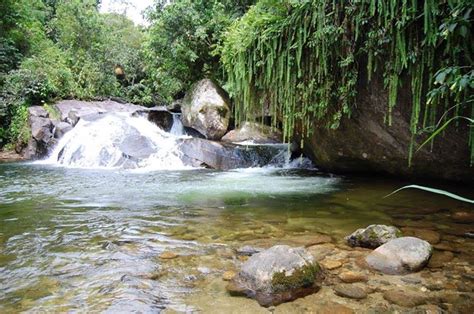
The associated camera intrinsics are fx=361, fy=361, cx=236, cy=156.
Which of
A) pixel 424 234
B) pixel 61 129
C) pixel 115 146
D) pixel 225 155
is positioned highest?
pixel 61 129

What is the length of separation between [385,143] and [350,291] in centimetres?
375

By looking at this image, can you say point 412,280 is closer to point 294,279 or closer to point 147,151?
point 294,279

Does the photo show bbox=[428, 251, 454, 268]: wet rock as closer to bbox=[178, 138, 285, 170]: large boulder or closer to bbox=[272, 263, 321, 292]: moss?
bbox=[272, 263, 321, 292]: moss

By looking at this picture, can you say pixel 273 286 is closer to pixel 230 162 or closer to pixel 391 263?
pixel 391 263

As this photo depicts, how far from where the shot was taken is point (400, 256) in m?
2.78

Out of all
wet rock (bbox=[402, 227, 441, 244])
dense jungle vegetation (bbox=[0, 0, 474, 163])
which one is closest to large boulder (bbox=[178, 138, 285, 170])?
dense jungle vegetation (bbox=[0, 0, 474, 163])

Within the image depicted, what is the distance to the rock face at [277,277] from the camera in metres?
2.39

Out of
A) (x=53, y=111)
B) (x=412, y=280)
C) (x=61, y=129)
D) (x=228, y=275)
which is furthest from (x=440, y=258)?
(x=53, y=111)

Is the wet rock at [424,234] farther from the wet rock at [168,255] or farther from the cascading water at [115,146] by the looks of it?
the cascading water at [115,146]

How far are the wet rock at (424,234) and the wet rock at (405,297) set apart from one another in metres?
1.15

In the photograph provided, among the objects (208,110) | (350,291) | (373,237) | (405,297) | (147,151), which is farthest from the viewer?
(208,110)

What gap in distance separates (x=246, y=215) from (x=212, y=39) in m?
8.48

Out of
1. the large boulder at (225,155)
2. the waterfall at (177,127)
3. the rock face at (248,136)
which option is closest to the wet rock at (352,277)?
the large boulder at (225,155)

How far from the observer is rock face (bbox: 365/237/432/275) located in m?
2.70
